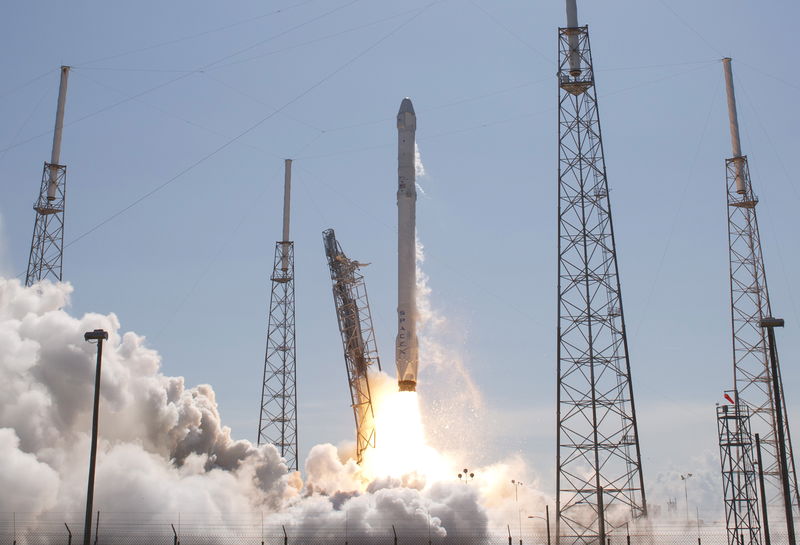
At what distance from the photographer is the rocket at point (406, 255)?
58125 mm

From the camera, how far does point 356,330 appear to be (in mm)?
61875

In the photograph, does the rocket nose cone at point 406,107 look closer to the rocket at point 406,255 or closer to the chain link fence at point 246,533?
the rocket at point 406,255

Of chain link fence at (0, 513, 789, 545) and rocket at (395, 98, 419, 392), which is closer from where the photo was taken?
chain link fence at (0, 513, 789, 545)

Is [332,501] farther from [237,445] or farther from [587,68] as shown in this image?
[587,68]

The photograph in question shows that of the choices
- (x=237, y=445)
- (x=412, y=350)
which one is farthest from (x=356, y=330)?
(x=237, y=445)

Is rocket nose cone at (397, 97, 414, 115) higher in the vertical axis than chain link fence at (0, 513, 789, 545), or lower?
higher

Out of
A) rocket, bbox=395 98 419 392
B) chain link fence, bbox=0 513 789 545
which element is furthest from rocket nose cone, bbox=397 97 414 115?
chain link fence, bbox=0 513 789 545

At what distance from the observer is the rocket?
5812 centimetres

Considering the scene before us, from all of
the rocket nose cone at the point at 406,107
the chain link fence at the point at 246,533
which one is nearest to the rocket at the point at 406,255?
the rocket nose cone at the point at 406,107

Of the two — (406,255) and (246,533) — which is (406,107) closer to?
(406,255)

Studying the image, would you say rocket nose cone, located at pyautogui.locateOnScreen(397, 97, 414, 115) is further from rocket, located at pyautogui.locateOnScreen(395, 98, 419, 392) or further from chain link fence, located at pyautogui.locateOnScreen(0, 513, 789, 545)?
chain link fence, located at pyautogui.locateOnScreen(0, 513, 789, 545)

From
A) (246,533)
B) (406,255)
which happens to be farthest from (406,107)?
(246,533)

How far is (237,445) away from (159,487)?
11.9m

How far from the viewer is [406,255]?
59.3m
